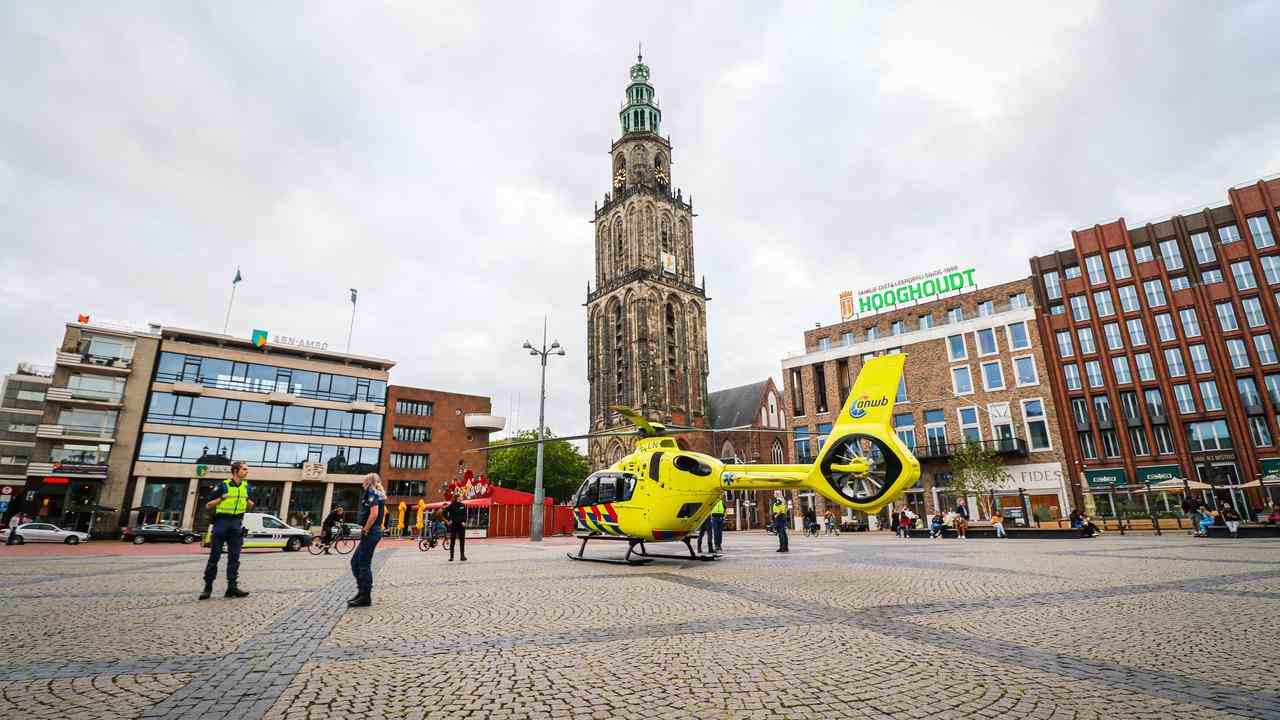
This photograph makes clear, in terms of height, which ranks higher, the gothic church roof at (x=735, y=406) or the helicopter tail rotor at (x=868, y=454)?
the gothic church roof at (x=735, y=406)

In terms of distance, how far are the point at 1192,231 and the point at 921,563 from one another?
1686 inches

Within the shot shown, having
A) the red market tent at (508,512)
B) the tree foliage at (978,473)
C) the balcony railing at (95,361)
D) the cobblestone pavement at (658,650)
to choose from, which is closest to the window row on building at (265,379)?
the balcony railing at (95,361)

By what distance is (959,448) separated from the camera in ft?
126

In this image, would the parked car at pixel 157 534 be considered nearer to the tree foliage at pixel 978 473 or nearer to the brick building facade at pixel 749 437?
the brick building facade at pixel 749 437

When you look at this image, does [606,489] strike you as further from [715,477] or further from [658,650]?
[658,650]

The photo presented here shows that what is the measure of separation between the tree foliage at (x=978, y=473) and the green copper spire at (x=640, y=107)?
55.4m

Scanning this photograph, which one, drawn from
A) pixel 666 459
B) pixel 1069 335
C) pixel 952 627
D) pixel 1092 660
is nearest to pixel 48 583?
pixel 666 459

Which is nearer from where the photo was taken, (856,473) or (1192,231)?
(856,473)

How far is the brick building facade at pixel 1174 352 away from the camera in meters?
34.9

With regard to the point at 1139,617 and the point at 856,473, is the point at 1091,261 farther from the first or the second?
the point at 1139,617

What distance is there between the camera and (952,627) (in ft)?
19.6

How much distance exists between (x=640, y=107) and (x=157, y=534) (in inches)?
2645

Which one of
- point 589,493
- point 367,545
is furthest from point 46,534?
point 367,545

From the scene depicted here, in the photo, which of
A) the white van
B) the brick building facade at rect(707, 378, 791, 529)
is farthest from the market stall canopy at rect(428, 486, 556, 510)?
the brick building facade at rect(707, 378, 791, 529)
